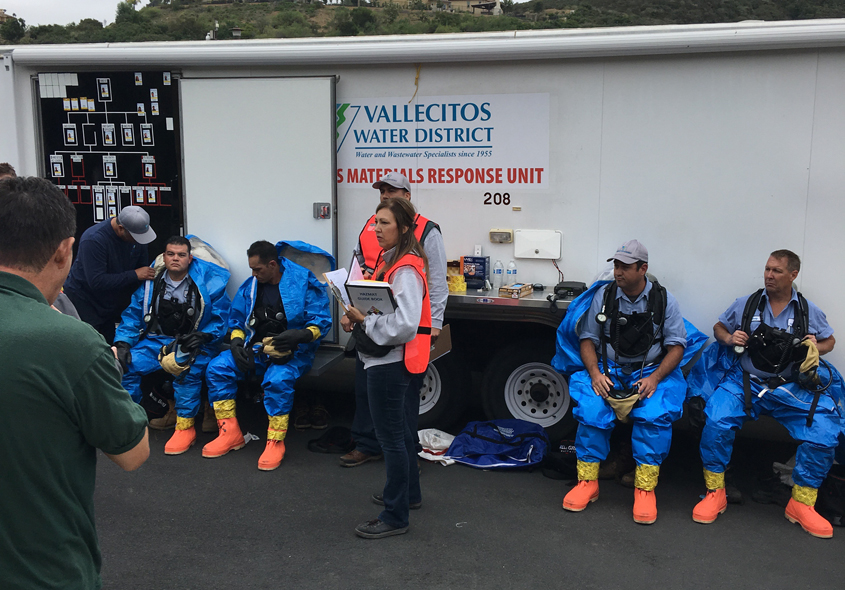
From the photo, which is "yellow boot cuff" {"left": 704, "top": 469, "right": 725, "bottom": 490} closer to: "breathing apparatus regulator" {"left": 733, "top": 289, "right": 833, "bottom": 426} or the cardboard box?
"breathing apparatus regulator" {"left": 733, "top": 289, "right": 833, "bottom": 426}

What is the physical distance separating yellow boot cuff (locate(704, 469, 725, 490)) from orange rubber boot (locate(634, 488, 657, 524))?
0.34m

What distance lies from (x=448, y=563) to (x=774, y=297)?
254 cm

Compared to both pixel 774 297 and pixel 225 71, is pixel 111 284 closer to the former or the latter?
pixel 225 71

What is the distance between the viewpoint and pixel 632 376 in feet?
14.7

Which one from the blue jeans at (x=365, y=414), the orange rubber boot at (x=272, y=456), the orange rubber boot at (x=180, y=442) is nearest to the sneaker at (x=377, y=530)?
the blue jeans at (x=365, y=414)

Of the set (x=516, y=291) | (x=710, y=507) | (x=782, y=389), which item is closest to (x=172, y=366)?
(x=516, y=291)

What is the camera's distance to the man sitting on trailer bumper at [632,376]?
423 centimetres

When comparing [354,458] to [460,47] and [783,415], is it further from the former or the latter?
[460,47]

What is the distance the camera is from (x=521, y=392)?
532 cm

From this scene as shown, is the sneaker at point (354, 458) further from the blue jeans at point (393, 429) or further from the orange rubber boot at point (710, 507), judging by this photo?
the orange rubber boot at point (710, 507)

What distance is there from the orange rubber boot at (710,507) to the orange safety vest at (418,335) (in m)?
1.87

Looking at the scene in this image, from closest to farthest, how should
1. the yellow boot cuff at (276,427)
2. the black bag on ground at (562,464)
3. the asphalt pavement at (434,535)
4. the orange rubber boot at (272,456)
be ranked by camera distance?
the asphalt pavement at (434,535), the black bag on ground at (562,464), the orange rubber boot at (272,456), the yellow boot cuff at (276,427)

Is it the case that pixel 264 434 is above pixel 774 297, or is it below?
below

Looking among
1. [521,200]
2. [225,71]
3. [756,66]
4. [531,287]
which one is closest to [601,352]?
[531,287]
